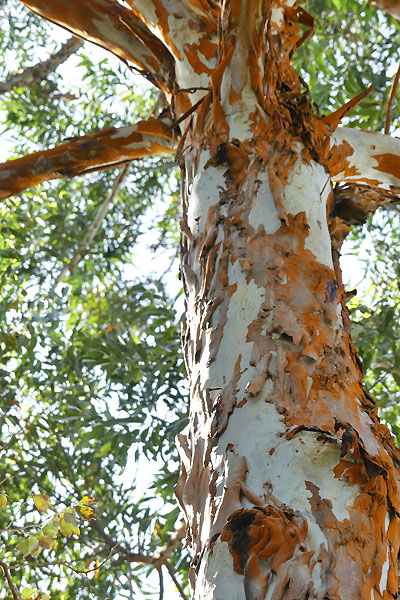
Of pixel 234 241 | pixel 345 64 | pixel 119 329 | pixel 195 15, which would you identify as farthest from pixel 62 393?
pixel 345 64

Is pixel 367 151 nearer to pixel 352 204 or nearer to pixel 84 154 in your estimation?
pixel 352 204

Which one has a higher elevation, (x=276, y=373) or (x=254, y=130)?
(x=254, y=130)

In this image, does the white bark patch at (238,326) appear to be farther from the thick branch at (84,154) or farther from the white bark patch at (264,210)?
the thick branch at (84,154)

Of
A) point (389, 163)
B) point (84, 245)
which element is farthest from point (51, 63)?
point (389, 163)

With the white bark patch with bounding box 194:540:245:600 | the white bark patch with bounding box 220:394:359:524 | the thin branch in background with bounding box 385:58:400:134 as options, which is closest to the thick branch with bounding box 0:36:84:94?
the thin branch in background with bounding box 385:58:400:134

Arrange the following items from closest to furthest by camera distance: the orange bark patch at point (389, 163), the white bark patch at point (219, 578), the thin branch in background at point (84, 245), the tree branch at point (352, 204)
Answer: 1. the white bark patch at point (219, 578)
2. the tree branch at point (352, 204)
3. the orange bark patch at point (389, 163)
4. the thin branch in background at point (84, 245)

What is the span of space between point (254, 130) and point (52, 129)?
4623 mm

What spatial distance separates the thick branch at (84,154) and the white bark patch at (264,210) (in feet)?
2.16

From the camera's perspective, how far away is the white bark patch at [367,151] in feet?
6.96

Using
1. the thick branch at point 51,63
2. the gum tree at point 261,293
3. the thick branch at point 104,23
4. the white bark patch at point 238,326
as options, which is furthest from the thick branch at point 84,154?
the thick branch at point 51,63

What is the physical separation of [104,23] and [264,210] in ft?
3.75

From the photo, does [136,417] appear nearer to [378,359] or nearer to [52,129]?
[378,359]

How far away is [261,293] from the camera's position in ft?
4.54

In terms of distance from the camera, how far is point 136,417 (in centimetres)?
371
